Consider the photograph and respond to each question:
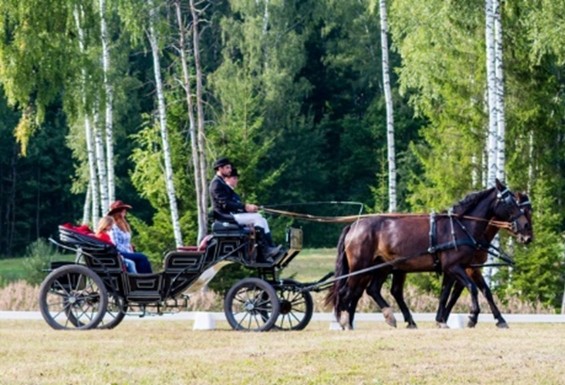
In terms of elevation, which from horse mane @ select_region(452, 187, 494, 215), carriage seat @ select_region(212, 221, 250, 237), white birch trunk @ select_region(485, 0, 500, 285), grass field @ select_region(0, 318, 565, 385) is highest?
white birch trunk @ select_region(485, 0, 500, 285)

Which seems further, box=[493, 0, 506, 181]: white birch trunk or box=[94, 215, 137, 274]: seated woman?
box=[493, 0, 506, 181]: white birch trunk

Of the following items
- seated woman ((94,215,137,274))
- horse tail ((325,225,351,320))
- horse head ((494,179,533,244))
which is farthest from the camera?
horse tail ((325,225,351,320))

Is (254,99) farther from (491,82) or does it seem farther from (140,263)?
(140,263)

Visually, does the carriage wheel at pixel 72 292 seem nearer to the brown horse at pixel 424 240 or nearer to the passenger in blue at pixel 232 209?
the passenger in blue at pixel 232 209

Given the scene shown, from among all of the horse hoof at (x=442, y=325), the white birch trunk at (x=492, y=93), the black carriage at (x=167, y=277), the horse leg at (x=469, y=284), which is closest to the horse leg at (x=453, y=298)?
the horse hoof at (x=442, y=325)

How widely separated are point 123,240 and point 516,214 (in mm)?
4987

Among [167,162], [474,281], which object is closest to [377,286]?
[474,281]

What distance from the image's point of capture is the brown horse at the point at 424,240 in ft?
59.6

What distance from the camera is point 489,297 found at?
60.1 feet

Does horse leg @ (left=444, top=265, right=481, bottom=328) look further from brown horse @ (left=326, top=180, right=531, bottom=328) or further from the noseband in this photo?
the noseband

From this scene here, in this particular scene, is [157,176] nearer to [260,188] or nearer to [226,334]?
[260,188]

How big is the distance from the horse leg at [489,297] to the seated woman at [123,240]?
4.27 m

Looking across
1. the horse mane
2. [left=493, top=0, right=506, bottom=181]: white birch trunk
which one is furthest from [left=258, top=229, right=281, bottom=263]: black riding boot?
[left=493, top=0, right=506, bottom=181]: white birch trunk

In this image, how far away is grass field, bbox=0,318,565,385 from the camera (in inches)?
504
